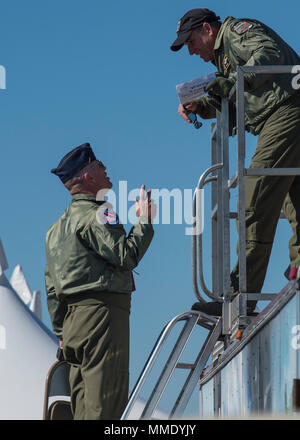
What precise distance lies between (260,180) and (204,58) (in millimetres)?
1124

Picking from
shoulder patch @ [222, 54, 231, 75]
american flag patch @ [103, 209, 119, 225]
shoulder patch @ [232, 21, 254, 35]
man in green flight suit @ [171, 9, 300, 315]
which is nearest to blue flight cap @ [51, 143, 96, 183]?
american flag patch @ [103, 209, 119, 225]

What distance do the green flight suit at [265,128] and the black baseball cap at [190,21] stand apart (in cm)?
21

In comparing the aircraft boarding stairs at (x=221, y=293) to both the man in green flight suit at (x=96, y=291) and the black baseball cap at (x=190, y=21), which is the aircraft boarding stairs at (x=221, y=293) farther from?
the black baseball cap at (x=190, y=21)

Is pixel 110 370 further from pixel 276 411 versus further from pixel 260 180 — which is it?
pixel 276 411

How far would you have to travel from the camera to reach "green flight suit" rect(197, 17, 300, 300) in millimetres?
5648

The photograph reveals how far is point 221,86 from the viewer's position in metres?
5.79

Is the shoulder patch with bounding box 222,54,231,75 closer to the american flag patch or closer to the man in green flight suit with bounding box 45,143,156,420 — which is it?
the man in green flight suit with bounding box 45,143,156,420

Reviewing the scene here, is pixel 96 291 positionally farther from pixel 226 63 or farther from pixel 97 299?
pixel 226 63

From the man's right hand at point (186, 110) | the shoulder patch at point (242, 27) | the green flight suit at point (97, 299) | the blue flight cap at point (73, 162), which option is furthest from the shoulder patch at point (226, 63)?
the green flight suit at point (97, 299)

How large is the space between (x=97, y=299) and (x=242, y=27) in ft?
5.82

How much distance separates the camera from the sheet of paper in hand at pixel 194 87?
5.91 metres

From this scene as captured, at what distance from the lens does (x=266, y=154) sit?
5.75 m

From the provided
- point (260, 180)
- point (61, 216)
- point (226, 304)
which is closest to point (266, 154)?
point (260, 180)

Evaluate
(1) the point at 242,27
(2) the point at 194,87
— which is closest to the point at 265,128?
(2) the point at 194,87
